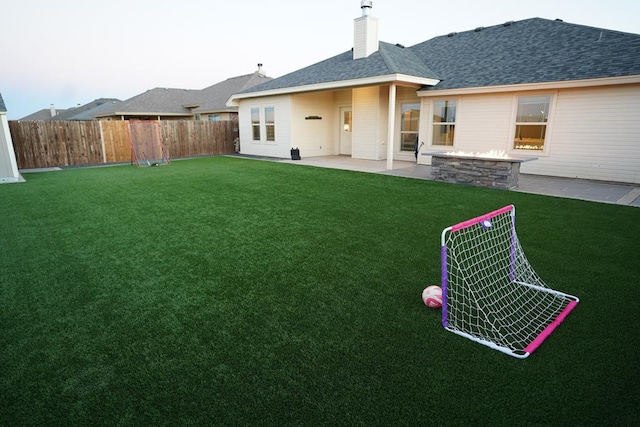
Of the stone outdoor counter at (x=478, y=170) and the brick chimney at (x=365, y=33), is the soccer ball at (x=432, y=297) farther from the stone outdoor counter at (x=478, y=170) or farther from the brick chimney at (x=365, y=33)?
the brick chimney at (x=365, y=33)

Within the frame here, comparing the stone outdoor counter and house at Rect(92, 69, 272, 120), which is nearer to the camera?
the stone outdoor counter

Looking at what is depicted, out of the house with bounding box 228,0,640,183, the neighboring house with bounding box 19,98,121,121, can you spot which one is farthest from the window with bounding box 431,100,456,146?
the neighboring house with bounding box 19,98,121,121

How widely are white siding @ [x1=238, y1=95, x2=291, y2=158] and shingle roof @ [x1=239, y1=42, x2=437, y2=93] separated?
0.65 meters

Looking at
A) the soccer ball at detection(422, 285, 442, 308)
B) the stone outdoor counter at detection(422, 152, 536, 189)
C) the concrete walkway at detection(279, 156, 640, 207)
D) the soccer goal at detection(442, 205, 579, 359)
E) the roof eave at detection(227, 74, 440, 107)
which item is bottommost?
the soccer goal at detection(442, 205, 579, 359)

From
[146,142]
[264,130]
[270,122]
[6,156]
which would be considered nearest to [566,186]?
[270,122]

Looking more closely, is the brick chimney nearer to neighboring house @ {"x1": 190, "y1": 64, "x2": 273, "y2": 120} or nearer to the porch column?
the porch column

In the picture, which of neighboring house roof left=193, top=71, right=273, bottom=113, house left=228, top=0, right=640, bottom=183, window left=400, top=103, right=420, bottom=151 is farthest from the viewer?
neighboring house roof left=193, top=71, right=273, bottom=113

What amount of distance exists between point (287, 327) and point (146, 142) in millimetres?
14205

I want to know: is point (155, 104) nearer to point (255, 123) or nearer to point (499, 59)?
point (255, 123)

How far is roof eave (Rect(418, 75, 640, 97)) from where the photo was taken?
8.46 meters

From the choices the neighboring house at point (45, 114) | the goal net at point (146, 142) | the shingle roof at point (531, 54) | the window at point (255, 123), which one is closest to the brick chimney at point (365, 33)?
the shingle roof at point (531, 54)

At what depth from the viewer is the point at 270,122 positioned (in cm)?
1602

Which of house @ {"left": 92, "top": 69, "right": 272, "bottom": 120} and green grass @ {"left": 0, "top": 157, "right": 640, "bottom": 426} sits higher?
house @ {"left": 92, "top": 69, "right": 272, "bottom": 120}

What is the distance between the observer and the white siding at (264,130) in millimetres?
15047
